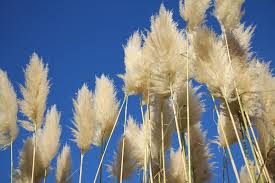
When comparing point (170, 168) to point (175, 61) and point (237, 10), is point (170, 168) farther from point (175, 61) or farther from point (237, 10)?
point (237, 10)

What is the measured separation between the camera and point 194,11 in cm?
Result: 232

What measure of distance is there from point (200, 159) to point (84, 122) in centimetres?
117

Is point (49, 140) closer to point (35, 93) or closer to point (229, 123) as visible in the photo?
point (35, 93)

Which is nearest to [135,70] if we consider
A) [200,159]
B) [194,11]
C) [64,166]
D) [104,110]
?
[104,110]

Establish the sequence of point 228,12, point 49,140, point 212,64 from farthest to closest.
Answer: point 49,140, point 228,12, point 212,64

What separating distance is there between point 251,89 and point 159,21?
82 cm

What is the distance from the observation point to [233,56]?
2182 mm

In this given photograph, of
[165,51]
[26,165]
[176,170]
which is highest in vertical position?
[165,51]

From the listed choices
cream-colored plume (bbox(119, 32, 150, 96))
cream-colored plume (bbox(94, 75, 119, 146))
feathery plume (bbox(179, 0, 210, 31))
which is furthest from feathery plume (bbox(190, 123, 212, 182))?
feathery plume (bbox(179, 0, 210, 31))

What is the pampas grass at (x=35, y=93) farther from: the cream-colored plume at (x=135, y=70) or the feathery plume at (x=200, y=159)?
the feathery plume at (x=200, y=159)

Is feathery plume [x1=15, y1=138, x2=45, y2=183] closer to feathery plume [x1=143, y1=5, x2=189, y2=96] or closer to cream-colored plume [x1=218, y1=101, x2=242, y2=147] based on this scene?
feathery plume [x1=143, y1=5, x2=189, y2=96]

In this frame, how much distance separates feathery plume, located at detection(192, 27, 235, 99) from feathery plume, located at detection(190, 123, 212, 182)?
1110 mm

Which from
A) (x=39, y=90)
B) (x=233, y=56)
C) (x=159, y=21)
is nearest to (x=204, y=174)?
(x=233, y=56)

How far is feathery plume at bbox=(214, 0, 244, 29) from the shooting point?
7.28ft
